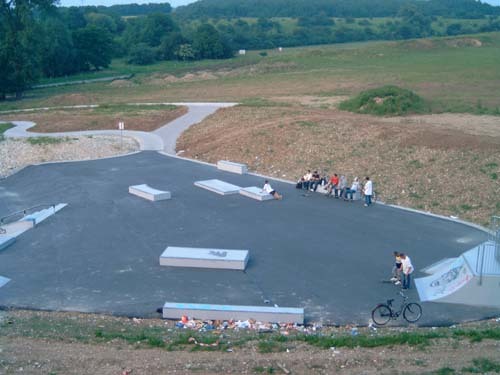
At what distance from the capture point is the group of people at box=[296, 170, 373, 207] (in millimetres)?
22781

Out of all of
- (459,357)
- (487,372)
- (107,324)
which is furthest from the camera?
(107,324)

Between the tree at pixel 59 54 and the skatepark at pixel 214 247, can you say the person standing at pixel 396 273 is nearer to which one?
the skatepark at pixel 214 247

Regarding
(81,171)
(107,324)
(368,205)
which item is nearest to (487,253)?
(368,205)

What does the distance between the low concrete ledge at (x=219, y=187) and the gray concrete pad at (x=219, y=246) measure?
1.06ft

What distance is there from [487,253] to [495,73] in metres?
46.3

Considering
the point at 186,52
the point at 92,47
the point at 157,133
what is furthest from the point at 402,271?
the point at 186,52

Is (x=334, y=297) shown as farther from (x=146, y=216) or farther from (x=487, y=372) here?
(x=146, y=216)

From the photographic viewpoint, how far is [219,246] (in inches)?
735

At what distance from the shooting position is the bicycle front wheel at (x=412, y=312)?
13477mm

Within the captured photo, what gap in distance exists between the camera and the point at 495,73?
56750mm

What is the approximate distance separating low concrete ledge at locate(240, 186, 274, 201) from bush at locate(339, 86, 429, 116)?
1559cm

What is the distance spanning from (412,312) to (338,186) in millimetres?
10696

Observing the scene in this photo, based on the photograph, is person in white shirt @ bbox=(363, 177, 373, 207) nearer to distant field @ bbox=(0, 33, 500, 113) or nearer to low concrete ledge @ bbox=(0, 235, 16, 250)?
low concrete ledge @ bbox=(0, 235, 16, 250)

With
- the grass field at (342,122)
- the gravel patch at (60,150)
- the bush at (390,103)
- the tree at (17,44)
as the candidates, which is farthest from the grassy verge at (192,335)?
the tree at (17,44)
